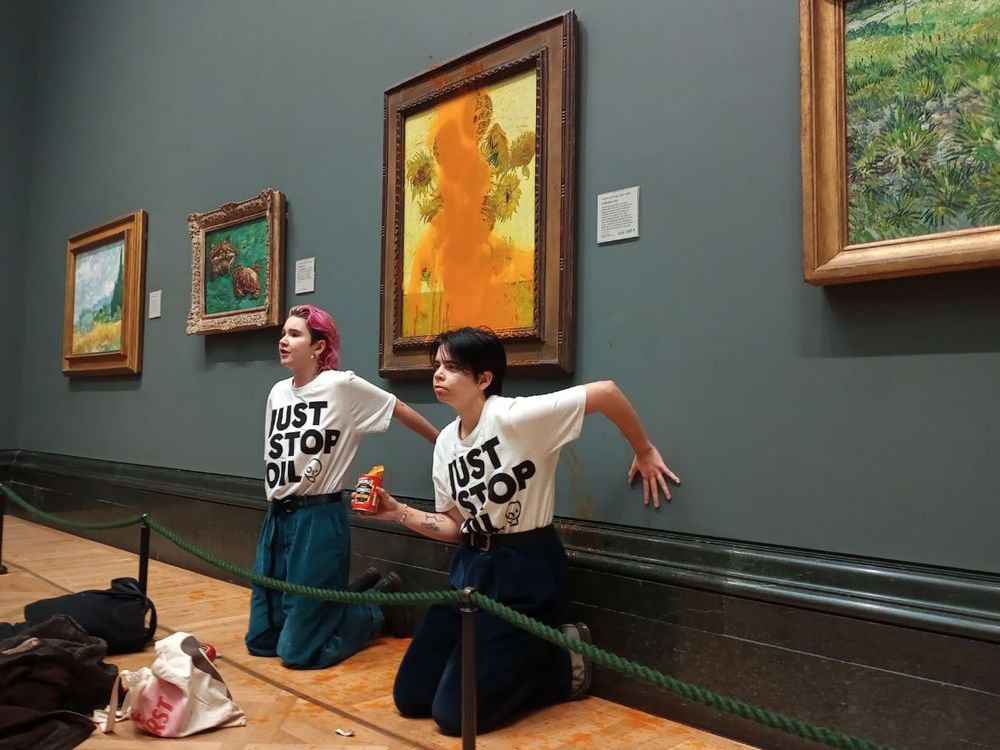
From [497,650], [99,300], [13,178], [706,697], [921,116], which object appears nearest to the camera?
[706,697]

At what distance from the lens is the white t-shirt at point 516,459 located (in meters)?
2.91

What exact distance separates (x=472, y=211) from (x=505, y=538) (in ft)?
5.48

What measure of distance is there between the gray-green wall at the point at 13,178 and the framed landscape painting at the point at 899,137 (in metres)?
8.81

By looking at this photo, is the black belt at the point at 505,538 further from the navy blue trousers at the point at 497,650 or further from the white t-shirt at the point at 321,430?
the white t-shirt at the point at 321,430

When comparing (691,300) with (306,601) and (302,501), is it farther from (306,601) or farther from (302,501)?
(306,601)

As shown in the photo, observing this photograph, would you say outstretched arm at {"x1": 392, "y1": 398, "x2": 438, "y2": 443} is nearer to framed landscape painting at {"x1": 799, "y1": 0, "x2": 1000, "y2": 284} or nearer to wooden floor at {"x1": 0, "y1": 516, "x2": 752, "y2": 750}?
wooden floor at {"x1": 0, "y1": 516, "x2": 752, "y2": 750}

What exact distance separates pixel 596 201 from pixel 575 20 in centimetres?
Result: 81

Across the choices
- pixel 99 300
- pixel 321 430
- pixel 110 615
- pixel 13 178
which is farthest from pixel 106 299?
pixel 321 430

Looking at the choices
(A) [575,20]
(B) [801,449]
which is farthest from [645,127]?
(B) [801,449]

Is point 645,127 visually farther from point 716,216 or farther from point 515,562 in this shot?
point 515,562

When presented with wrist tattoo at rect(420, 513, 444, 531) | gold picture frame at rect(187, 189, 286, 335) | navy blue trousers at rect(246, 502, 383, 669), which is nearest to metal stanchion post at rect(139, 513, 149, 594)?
navy blue trousers at rect(246, 502, 383, 669)

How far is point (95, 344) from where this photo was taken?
7.30 m

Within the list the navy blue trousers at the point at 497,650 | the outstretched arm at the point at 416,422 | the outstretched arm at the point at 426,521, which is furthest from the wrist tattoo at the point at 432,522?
the outstretched arm at the point at 416,422

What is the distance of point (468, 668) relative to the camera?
227 cm
